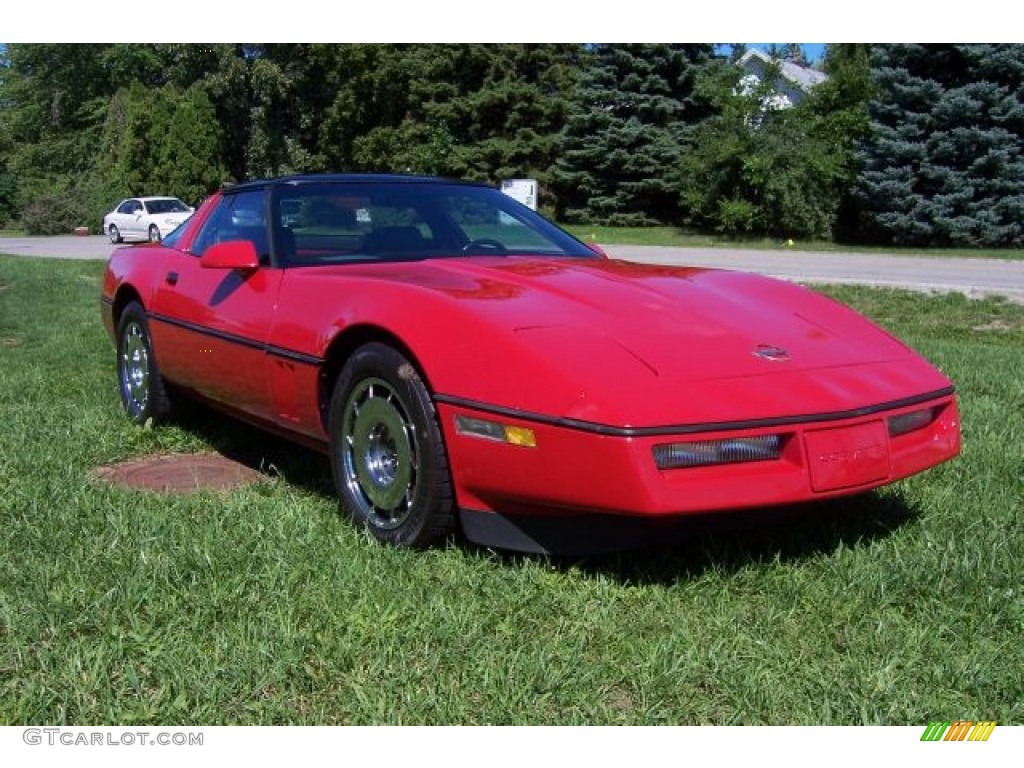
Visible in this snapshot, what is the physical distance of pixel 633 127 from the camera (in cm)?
2955

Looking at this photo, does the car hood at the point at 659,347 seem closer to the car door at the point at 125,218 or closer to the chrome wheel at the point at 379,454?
the chrome wheel at the point at 379,454

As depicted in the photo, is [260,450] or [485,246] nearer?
[485,246]

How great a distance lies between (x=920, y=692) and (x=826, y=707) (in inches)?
10.0

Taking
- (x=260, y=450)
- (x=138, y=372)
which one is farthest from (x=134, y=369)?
(x=260, y=450)

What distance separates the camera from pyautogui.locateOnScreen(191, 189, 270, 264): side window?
165 inches

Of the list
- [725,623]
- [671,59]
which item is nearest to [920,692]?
[725,623]

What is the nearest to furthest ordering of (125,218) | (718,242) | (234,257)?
1. (234,257)
2. (718,242)
3. (125,218)

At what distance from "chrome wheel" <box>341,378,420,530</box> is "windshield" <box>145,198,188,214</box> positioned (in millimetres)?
26158

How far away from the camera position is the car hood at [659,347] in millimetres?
2711

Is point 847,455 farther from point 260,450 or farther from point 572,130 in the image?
point 572,130

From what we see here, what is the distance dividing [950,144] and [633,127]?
951cm

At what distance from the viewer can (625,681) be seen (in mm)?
2412

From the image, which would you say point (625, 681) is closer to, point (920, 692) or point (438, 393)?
point (920, 692)
